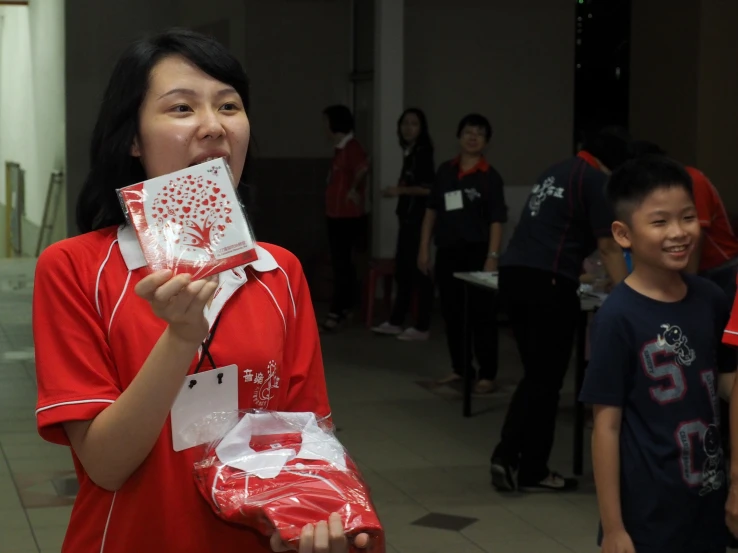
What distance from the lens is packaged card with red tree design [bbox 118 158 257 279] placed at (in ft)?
4.76

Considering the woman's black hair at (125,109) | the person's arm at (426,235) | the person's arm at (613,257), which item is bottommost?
the person's arm at (426,235)

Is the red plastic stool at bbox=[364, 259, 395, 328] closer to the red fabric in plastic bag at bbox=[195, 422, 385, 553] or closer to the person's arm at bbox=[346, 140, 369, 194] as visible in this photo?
the person's arm at bbox=[346, 140, 369, 194]

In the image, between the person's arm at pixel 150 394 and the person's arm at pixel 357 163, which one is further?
the person's arm at pixel 357 163

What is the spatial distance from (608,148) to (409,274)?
14.0ft

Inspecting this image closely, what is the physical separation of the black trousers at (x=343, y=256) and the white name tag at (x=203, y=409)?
786 cm

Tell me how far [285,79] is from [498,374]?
15.4 feet

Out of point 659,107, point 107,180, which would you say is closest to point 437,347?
point 659,107

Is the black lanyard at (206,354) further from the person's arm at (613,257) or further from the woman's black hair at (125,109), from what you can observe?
the person's arm at (613,257)

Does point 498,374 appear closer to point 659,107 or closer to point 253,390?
point 659,107

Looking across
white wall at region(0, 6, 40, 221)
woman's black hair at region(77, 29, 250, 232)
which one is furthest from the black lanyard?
white wall at region(0, 6, 40, 221)

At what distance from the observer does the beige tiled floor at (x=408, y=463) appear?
14.7 feet

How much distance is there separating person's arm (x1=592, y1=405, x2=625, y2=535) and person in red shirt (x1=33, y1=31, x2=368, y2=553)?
107 centimetres

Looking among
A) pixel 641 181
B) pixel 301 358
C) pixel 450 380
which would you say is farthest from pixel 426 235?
pixel 301 358

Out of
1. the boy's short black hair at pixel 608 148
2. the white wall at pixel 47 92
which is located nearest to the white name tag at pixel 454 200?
the boy's short black hair at pixel 608 148
